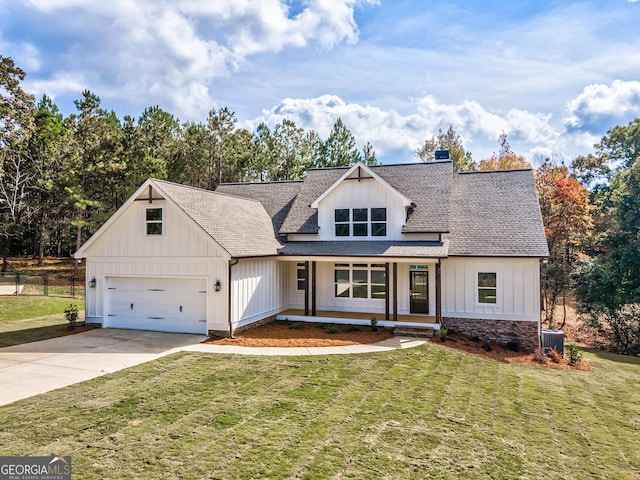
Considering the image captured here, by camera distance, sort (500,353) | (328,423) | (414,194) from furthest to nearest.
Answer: (414,194), (500,353), (328,423)

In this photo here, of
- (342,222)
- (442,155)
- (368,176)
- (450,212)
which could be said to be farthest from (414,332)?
(442,155)

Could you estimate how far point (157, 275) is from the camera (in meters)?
14.7

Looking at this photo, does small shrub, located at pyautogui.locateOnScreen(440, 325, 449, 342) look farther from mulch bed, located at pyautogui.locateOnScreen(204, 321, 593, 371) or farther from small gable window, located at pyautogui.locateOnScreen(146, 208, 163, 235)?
small gable window, located at pyautogui.locateOnScreen(146, 208, 163, 235)

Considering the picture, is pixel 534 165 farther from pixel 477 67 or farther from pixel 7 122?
pixel 7 122

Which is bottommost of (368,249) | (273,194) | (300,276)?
(300,276)

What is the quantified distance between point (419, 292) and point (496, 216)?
15.9 ft

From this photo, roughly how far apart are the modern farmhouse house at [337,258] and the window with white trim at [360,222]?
0.05 meters

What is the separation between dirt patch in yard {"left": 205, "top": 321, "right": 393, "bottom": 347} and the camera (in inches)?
515

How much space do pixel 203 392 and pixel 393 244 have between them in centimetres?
1051

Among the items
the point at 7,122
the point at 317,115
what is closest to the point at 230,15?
the point at 7,122

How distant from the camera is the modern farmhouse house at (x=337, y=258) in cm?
1440

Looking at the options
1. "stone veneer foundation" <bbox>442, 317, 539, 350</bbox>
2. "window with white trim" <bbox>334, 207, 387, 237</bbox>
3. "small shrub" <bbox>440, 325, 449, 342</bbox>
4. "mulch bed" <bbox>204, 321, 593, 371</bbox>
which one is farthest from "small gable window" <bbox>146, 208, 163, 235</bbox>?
"stone veneer foundation" <bbox>442, 317, 539, 350</bbox>

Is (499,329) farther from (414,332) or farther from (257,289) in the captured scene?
(257,289)

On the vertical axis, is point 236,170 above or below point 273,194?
above
